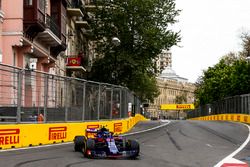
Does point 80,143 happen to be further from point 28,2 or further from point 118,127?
point 28,2

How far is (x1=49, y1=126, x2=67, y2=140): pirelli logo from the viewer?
63.3ft

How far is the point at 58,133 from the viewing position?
19938mm

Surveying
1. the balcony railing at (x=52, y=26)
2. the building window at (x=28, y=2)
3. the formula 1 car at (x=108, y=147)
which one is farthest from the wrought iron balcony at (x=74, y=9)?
the formula 1 car at (x=108, y=147)

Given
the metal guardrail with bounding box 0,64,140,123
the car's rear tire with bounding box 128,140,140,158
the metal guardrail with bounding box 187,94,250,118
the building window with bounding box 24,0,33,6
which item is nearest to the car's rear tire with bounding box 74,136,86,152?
the car's rear tire with bounding box 128,140,140,158

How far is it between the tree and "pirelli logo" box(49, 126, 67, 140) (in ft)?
101

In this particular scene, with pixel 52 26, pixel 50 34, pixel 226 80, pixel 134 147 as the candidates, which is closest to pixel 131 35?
pixel 52 26

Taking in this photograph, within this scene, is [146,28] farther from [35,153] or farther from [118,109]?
[35,153]

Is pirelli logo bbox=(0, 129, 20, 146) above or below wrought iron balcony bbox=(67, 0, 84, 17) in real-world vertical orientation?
below

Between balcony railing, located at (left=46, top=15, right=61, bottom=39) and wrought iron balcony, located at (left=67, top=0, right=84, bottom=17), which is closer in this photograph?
balcony railing, located at (left=46, top=15, right=61, bottom=39)

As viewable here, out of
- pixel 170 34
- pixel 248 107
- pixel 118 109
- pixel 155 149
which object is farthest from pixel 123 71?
pixel 155 149

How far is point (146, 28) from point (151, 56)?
10.1 feet

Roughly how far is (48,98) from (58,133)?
4.76 feet

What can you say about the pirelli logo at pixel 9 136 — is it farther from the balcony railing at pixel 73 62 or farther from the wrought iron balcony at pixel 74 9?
the wrought iron balcony at pixel 74 9

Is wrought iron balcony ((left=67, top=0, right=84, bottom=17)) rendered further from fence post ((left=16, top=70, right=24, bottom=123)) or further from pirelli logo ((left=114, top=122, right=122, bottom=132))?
fence post ((left=16, top=70, right=24, bottom=123))
